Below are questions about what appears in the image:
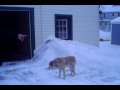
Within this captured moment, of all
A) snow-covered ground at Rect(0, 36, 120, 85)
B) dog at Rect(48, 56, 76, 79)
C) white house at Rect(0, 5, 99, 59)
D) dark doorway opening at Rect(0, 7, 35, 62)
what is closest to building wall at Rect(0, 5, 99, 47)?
white house at Rect(0, 5, 99, 59)

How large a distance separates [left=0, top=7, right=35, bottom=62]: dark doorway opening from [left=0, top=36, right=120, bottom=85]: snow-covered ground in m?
0.53

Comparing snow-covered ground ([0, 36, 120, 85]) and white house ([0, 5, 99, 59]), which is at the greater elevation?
white house ([0, 5, 99, 59])

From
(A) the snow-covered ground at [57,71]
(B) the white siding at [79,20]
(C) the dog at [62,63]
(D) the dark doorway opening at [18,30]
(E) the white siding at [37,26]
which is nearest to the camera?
(A) the snow-covered ground at [57,71]

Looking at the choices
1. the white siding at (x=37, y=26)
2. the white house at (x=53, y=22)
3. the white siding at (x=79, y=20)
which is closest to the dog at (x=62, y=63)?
the white house at (x=53, y=22)

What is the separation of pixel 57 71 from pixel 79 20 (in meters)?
3.69

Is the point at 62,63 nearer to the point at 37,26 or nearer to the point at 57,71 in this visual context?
the point at 57,71

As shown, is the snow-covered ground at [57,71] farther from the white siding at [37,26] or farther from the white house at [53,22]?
the white house at [53,22]

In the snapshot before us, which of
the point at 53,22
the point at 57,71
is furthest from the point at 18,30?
the point at 57,71

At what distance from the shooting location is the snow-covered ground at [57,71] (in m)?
6.47

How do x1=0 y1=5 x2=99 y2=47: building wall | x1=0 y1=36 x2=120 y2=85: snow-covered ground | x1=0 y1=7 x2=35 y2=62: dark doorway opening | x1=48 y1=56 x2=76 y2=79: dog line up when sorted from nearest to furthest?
x1=0 y1=36 x2=120 y2=85: snow-covered ground, x1=48 y1=56 x2=76 y2=79: dog, x1=0 y1=7 x2=35 y2=62: dark doorway opening, x1=0 y1=5 x2=99 y2=47: building wall

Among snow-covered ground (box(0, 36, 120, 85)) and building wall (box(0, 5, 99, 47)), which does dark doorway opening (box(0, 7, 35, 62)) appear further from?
snow-covered ground (box(0, 36, 120, 85))

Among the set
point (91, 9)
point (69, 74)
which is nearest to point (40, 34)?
point (91, 9)

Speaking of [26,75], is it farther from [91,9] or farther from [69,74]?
[91,9]

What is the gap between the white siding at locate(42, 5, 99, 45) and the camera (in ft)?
33.2
